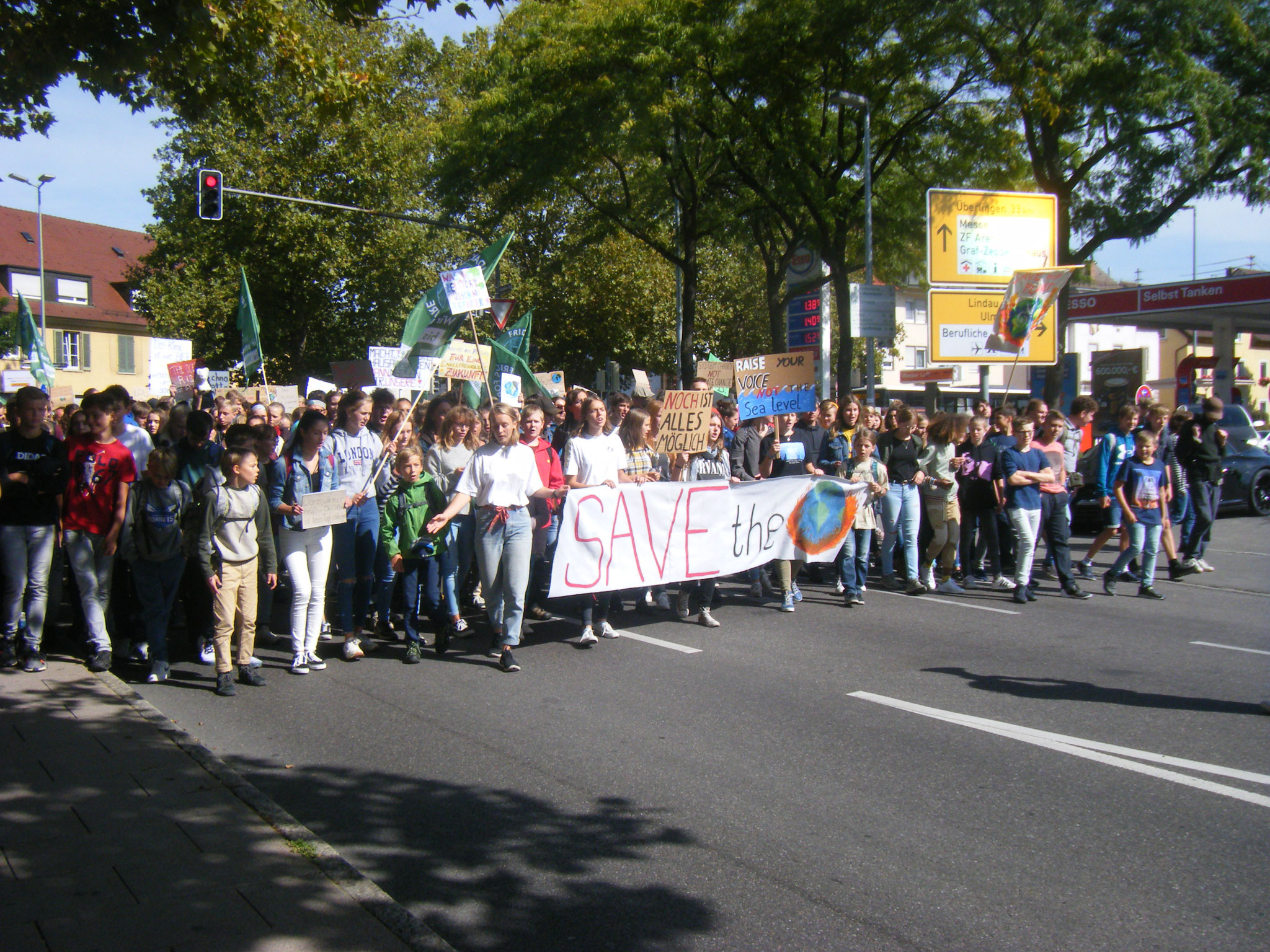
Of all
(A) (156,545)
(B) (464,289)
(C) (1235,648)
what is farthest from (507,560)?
(C) (1235,648)

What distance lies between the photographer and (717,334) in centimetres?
4359

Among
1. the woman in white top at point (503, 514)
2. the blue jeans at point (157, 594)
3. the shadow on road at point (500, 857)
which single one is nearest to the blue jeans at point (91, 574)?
the blue jeans at point (157, 594)

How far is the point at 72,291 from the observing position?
52.5m

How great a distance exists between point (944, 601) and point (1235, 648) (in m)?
2.59

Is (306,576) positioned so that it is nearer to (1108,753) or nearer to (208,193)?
(1108,753)

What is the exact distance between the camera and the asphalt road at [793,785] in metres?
3.67

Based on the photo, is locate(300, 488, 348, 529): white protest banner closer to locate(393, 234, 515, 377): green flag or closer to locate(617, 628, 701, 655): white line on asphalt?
locate(393, 234, 515, 377): green flag

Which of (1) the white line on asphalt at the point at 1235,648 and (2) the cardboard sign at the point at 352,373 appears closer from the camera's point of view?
(1) the white line on asphalt at the point at 1235,648

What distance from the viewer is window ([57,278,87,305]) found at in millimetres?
51875

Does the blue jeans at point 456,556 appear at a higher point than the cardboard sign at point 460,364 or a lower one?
lower

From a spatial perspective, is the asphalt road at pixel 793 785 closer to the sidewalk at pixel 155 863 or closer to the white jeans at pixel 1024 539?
the sidewalk at pixel 155 863

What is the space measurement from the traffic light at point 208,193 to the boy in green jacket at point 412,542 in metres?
11.4

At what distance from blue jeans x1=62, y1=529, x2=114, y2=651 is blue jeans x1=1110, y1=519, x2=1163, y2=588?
8.97 m

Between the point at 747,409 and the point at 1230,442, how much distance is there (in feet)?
32.7
